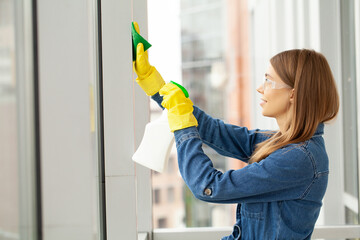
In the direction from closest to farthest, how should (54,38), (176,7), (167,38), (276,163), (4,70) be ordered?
(4,70)
(54,38)
(276,163)
(176,7)
(167,38)

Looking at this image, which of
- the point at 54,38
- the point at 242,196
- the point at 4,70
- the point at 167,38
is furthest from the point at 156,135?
the point at 167,38

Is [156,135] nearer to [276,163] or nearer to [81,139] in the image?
[276,163]

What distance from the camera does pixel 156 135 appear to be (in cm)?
109

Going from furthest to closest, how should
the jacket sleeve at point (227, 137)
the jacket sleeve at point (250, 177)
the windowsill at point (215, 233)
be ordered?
the windowsill at point (215, 233)
the jacket sleeve at point (227, 137)
the jacket sleeve at point (250, 177)

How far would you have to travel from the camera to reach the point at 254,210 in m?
1.04

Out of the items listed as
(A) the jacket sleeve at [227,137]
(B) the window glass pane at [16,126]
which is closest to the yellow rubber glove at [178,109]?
(A) the jacket sleeve at [227,137]

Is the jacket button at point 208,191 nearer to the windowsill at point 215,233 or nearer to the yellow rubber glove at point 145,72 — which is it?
the yellow rubber glove at point 145,72

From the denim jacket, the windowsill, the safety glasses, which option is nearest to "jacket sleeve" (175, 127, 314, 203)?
the denim jacket

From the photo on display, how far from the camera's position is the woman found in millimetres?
978

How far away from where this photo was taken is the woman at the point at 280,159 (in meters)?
0.98

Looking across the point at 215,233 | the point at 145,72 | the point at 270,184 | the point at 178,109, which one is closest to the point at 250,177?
the point at 270,184

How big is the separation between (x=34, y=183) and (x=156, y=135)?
2.08 ft

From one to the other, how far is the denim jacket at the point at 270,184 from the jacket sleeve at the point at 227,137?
242 millimetres

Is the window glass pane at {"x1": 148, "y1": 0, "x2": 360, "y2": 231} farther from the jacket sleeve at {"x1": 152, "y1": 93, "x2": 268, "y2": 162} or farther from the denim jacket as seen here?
the denim jacket
